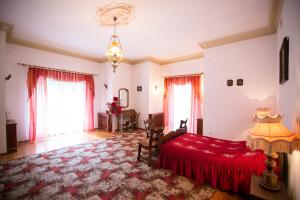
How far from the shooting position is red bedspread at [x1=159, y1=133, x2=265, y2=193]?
2.08m

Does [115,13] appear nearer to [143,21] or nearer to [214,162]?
[143,21]

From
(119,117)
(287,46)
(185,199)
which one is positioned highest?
(287,46)

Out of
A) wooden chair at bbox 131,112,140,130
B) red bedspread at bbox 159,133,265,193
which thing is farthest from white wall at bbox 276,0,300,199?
wooden chair at bbox 131,112,140,130

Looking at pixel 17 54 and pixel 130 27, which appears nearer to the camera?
pixel 130 27

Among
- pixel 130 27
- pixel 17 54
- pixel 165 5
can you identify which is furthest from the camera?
pixel 17 54

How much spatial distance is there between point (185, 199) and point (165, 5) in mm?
3091

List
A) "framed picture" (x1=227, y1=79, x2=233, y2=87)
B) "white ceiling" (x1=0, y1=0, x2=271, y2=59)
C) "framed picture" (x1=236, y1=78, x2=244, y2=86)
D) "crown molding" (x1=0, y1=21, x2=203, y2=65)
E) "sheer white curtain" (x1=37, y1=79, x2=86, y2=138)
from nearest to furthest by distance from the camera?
"white ceiling" (x1=0, y1=0, x2=271, y2=59) < "crown molding" (x1=0, y1=21, x2=203, y2=65) < "framed picture" (x1=236, y1=78, x2=244, y2=86) < "framed picture" (x1=227, y1=79, x2=233, y2=87) < "sheer white curtain" (x1=37, y1=79, x2=86, y2=138)

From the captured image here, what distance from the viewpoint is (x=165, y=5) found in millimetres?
2531

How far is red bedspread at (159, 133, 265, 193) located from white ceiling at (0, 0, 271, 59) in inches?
100.0

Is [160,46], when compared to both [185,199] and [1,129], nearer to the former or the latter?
[185,199]

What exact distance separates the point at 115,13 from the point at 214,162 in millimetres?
3126

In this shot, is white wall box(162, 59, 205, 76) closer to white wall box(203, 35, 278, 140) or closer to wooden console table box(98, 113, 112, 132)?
white wall box(203, 35, 278, 140)

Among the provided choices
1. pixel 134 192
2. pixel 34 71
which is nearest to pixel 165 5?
pixel 134 192

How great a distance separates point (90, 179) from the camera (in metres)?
2.46
